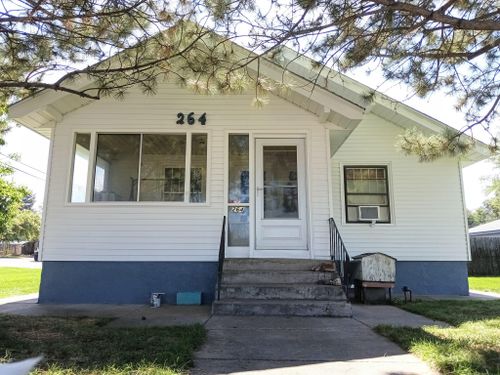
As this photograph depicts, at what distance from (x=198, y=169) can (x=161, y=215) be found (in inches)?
40.9

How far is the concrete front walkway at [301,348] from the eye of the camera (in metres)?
3.18

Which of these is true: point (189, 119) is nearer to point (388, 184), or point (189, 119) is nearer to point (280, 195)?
point (280, 195)

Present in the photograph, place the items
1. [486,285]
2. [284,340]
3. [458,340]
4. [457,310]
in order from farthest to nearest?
[486,285], [457,310], [284,340], [458,340]

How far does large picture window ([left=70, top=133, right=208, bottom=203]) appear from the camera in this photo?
23.6 ft

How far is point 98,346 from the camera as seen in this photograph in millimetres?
3727

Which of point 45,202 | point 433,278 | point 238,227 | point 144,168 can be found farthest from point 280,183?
point 433,278

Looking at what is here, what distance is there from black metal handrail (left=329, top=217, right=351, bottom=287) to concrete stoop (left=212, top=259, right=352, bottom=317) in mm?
315

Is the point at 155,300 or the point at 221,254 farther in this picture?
the point at 155,300

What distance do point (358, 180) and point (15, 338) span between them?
24.2 ft

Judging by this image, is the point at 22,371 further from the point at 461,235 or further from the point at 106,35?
the point at 461,235

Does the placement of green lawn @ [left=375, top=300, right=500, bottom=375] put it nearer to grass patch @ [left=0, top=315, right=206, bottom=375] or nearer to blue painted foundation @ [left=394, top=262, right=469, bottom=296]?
grass patch @ [left=0, top=315, right=206, bottom=375]

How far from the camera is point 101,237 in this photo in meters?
6.98

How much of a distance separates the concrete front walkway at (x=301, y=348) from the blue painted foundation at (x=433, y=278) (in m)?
3.61

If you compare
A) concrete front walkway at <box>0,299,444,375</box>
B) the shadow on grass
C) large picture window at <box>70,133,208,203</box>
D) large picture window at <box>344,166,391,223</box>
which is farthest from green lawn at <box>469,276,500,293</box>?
large picture window at <box>70,133,208,203</box>
